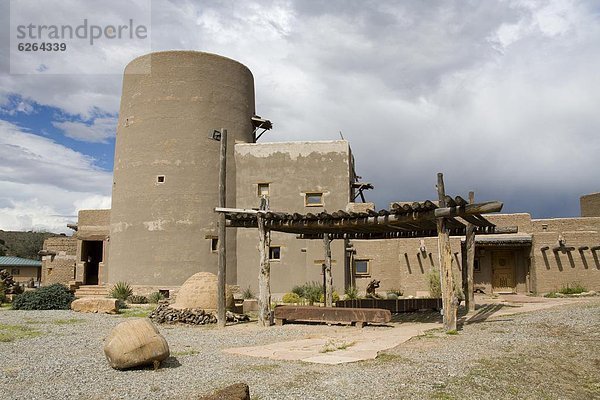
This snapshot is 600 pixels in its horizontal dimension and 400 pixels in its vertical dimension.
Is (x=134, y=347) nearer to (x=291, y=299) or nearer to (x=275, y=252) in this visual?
(x=291, y=299)

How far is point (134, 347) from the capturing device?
830 centimetres

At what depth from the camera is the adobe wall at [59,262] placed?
28.9 meters

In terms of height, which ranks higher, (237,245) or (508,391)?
(237,245)

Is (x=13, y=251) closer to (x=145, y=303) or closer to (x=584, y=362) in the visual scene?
(x=145, y=303)

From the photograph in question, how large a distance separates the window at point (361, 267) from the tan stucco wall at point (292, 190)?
114cm

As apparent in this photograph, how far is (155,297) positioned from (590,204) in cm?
2348

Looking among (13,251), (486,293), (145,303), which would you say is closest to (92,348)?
(145,303)

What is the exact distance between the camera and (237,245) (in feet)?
84.6

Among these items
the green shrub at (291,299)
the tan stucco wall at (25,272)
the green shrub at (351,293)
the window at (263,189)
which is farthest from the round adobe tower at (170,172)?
the tan stucco wall at (25,272)

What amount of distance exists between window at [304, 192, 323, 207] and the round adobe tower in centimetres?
389

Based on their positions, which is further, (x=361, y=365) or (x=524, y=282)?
(x=524, y=282)

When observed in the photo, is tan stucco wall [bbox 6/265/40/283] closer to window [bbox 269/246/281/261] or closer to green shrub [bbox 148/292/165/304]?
green shrub [bbox 148/292/165/304]

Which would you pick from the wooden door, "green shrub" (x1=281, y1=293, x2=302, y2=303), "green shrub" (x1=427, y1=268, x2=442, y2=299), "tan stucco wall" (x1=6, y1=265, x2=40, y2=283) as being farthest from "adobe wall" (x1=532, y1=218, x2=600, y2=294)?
"tan stucco wall" (x1=6, y1=265, x2=40, y2=283)

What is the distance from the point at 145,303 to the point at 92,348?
12521 millimetres
